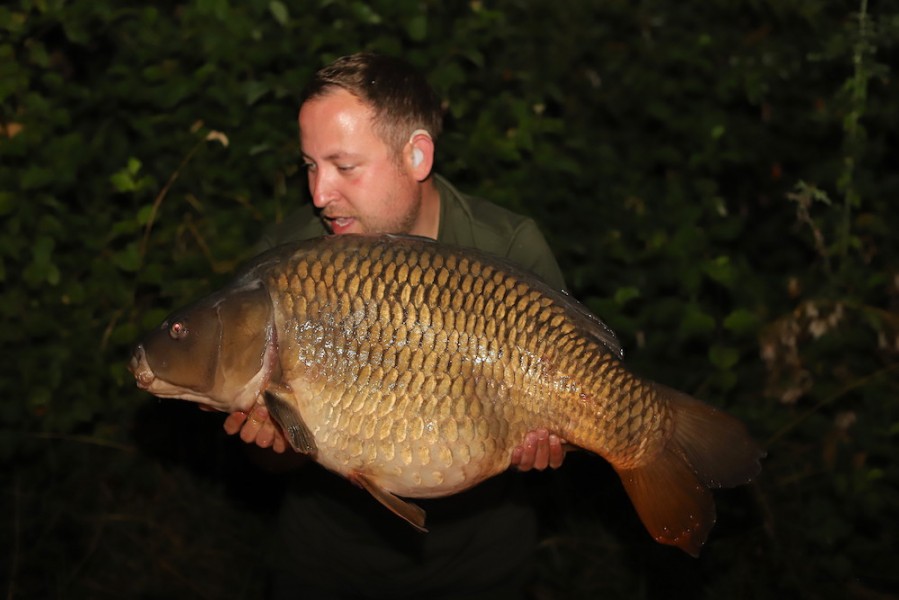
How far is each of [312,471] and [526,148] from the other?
1.47 m

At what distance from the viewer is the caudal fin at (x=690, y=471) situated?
74.8 inches

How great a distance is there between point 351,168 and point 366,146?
54 millimetres

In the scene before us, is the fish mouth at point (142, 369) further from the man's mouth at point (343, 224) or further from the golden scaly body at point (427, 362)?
the man's mouth at point (343, 224)

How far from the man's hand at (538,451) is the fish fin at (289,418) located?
368 millimetres

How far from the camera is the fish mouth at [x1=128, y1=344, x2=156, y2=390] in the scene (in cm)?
188

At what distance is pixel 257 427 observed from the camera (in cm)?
195

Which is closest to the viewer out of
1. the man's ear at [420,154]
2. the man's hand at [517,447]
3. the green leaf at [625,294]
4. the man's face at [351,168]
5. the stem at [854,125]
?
the man's hand at [517,447]

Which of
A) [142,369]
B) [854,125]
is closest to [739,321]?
[854,125]

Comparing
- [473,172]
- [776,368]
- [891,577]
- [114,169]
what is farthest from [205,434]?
[891,577]

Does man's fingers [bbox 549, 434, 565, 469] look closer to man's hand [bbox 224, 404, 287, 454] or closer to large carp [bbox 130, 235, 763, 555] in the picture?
large carp [bbox 130, 235, 763, 555]

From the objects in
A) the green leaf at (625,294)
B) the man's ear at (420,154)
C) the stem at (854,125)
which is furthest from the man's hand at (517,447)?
the stem at (854,125)

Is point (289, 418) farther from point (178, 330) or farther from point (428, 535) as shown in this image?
point (428, 535)

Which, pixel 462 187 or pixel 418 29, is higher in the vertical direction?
pixel 418 29

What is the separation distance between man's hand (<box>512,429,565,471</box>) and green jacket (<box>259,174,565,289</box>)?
458mm
